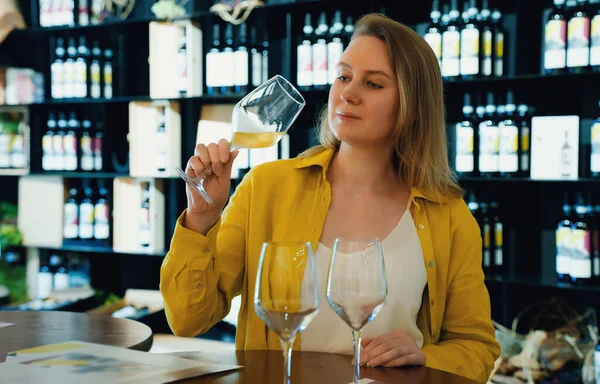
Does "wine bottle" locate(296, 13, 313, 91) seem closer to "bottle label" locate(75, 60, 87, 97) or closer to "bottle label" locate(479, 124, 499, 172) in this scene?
"bottle label" locate(479, 124, 499, 172)

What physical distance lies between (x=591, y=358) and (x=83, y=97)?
2.84m

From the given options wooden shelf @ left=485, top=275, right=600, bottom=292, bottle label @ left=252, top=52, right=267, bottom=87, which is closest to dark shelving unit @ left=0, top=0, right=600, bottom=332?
wooden shelf @ left=485, top=275, right=600, bottom=292

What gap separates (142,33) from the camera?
3973 mm

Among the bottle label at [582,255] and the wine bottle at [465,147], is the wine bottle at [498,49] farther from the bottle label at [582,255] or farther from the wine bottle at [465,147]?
the bottle label at [582,255]

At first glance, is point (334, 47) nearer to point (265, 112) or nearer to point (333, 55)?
point (333, 55)

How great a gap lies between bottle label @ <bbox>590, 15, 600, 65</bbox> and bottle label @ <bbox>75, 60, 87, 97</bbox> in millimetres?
2580

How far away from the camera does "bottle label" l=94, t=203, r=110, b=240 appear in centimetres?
386

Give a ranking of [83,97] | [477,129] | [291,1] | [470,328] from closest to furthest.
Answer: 1. [470,328]
2. [477,129]
3. [291,1]
4. [83,97]

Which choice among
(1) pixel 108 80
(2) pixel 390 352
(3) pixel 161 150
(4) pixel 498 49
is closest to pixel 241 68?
(3) pixel 161 150

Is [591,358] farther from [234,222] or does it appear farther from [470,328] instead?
[234,222]

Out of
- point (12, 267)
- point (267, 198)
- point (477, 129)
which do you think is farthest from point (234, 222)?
point (12, 267)

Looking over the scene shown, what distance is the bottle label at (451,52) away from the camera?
2.99m

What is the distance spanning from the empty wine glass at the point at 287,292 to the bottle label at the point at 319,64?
2468 millimetres

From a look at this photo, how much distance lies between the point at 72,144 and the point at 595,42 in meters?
2.69
